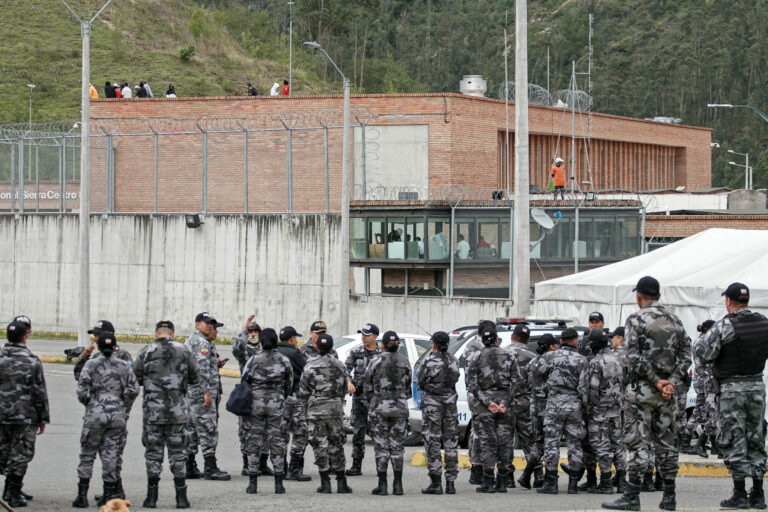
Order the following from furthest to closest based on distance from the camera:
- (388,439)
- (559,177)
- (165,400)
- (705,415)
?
(559,177)
(705,415)
(388,439)
(165,400)

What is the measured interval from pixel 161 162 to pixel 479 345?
27.0m

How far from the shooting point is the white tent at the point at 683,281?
52.7 ft

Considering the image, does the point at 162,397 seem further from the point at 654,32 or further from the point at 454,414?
the point at 654,32

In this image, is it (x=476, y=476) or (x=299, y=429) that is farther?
(x=299, y=429)

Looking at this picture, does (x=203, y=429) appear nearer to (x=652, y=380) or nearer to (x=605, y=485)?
(x=605, y=485)

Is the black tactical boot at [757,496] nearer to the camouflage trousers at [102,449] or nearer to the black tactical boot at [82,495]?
the camouflage trousers at [102,449]

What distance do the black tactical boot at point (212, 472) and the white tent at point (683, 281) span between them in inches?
327

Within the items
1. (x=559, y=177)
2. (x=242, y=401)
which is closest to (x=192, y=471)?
(x=242, y=401)

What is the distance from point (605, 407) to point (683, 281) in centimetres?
682

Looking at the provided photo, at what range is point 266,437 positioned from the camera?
10523 mm

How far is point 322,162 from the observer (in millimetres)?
34312

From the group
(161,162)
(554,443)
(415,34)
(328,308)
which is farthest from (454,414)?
(415,34)

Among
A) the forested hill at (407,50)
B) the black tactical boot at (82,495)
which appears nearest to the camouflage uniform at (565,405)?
the black tactical boot at (82,495)

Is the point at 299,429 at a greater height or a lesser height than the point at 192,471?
greater
